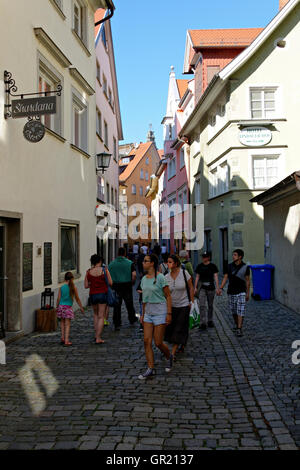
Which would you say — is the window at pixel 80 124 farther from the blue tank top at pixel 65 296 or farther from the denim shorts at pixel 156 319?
the denim shorts at pixel 156 319

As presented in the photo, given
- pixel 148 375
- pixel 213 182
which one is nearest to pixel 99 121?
pixel 213 182

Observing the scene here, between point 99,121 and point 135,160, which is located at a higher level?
point 135,160

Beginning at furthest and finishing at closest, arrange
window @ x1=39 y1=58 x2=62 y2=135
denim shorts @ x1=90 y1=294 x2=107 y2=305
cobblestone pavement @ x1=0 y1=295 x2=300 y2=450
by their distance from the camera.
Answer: window @ x1=39 y1=58 x2=62 y2=135
denim shorts @ x1=90 y1=294 x2=107 y2=305
cobblestone pavement @ x1=0 y1=295 x2=300 y2=450

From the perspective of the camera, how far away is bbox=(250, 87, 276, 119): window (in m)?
19.6

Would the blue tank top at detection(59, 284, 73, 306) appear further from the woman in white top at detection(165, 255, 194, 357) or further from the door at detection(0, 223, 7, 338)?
the woman in white top at detection(165, 255, 194, 357)

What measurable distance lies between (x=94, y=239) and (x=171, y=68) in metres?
25.7

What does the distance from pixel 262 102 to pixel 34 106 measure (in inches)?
544

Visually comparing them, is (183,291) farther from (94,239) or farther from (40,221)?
(94,239)

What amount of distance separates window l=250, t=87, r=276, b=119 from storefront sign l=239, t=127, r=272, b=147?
26.4 inches

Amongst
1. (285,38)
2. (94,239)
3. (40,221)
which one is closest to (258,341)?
(40,221)

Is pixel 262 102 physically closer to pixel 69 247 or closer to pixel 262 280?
pixel 262 280

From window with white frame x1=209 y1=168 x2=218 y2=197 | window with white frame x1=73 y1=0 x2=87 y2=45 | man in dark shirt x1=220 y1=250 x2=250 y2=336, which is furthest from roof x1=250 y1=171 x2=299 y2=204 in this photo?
window with white frame x1=209 y1=168 x2=218 y2=197

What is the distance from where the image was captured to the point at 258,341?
8.39 metres

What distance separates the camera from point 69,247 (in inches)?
516
